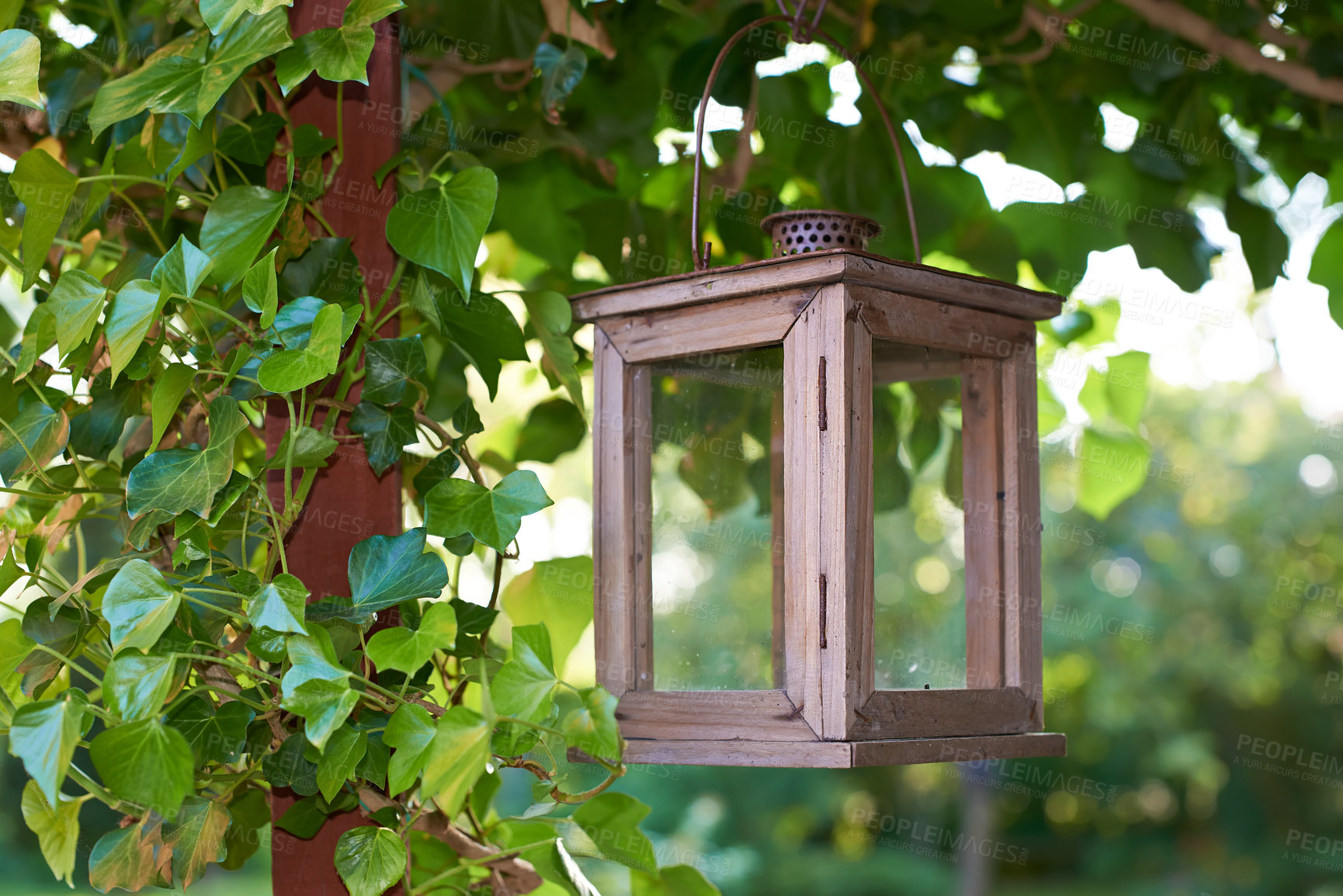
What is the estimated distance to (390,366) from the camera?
0.68m

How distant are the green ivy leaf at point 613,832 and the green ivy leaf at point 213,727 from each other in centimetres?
23

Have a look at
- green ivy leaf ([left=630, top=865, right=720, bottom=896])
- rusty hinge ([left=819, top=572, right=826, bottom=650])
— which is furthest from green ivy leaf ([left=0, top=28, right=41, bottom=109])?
green ivy leaf ([left=630, top=865, right=720, bottom=896])

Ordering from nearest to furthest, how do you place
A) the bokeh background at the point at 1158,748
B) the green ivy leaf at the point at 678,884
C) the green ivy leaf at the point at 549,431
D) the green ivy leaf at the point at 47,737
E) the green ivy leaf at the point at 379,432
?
the green ivy leaf at the point at 47,737
the green ivy leaf at the point at 379,432
the green ivy leaf at the point at 678,884
the green ivy leaf at the point at 549,431
the bokeh background at the point at 1158,748

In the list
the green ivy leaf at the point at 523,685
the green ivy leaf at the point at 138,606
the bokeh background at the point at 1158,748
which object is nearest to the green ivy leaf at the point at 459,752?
the green ivy leaf at the point at 523,685

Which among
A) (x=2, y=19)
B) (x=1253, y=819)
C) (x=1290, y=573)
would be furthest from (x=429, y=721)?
(x=1253, y=819)

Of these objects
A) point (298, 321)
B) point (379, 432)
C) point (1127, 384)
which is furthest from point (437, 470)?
point (1127, 384)

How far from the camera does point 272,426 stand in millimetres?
755

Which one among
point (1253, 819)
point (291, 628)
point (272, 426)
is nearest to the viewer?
point (291, 628)

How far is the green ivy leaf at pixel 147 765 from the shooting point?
0.52 metres

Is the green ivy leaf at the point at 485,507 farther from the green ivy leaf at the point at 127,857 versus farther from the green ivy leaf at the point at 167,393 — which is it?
the green ivy leaf at the point at 127,857

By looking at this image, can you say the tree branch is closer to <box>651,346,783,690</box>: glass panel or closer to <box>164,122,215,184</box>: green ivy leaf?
<box>651,346,783,690</box>: glass panel

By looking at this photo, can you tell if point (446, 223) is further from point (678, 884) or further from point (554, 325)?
point (678, 884)

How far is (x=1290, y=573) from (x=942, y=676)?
8582 mm

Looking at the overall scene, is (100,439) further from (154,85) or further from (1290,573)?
(1290,573)
